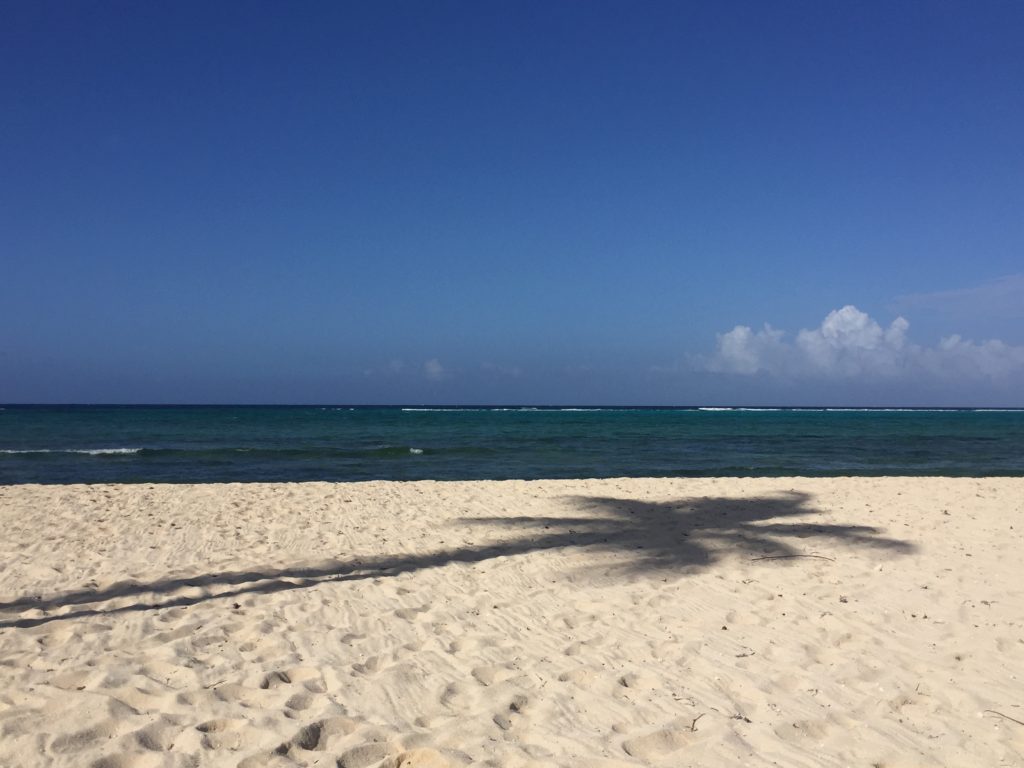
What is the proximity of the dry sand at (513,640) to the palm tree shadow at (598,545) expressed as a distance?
0.06 m

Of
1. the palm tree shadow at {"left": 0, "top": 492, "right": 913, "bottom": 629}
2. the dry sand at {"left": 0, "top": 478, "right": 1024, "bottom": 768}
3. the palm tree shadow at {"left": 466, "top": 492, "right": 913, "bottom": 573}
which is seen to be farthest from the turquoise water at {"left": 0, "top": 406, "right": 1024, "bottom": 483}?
the dry sand at {"left": 0, "top": 478, "right": 1024, "bottom": 768}

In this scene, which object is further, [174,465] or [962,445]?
[962,445]

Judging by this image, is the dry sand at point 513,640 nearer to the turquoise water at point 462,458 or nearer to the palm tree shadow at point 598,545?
the palm tree shadow at point 598,545

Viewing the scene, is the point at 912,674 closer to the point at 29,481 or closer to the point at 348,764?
the point at 348,764

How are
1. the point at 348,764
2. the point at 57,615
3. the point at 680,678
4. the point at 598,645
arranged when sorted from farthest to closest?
the point at 57,615 < the point at 598,645 < the point at 680,678 < the point at 348,764

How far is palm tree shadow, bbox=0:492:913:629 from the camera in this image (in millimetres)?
6566

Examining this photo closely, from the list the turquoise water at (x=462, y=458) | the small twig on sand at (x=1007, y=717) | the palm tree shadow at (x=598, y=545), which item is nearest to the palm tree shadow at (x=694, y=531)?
the palm tree shadow at (x=598, y=545)

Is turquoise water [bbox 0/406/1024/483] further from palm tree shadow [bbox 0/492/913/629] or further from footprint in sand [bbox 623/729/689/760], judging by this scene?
footprint in sand [bbox 623/729/689/760]

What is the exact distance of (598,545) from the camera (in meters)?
9.23

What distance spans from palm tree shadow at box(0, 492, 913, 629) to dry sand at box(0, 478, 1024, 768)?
0.20ft

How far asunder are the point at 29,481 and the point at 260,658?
1766 centimetres

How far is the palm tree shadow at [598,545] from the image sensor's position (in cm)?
657

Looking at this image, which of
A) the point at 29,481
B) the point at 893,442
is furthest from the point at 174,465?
the point at 893,442

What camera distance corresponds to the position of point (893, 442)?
116 ft
